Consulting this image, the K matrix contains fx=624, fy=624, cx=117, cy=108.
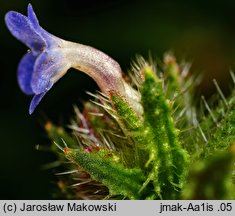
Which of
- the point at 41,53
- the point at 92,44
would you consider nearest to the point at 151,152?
the point at 41,53

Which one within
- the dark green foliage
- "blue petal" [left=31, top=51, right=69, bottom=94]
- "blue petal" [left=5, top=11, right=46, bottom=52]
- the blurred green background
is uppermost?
the blurred green background

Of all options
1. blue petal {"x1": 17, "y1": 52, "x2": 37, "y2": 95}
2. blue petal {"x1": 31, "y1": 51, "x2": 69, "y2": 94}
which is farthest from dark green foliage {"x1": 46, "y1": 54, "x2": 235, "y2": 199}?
blue petal {"x1": 17, "y1": 52, "x2": 37, "y2": 95}

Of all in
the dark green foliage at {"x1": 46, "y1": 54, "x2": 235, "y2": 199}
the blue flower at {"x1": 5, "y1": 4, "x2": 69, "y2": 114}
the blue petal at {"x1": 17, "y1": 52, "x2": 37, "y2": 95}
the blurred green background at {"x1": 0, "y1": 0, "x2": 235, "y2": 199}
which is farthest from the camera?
the blurred green background at {"x1": 0, "y1": 0, "x2": 235, "y2": 199}

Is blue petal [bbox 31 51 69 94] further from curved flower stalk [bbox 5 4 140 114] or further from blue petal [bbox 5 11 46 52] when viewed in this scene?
blue petal [bbox 5 11 46 52]

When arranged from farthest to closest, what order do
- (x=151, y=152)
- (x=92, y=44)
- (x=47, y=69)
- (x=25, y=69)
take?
(x=92, y=44) < (x=25, y=69) < (x=47, y=69) < (x=151, y=152)

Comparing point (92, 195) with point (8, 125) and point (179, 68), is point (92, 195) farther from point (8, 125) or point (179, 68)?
point (8, 125)

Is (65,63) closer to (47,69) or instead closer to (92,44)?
(47,69)

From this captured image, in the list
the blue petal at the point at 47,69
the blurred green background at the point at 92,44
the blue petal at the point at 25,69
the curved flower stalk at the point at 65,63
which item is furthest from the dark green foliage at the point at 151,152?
the blurred green background at the point at 92,44
